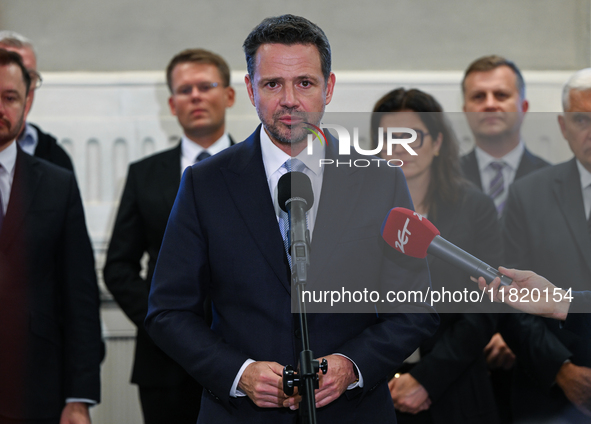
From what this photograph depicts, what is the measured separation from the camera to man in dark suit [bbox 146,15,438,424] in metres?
1.36

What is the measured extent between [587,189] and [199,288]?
112 centimetres

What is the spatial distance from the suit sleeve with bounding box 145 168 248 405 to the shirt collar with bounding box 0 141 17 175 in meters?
0.92

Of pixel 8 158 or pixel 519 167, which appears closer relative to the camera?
pixel 519 167

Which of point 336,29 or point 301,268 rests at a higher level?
point 336,29

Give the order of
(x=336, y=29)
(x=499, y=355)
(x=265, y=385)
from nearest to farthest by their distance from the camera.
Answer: (x=265, y=385) → (x=499, y=355) → (x=336, y=29)

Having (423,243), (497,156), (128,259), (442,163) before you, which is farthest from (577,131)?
(128,259)

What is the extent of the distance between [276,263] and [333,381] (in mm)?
292

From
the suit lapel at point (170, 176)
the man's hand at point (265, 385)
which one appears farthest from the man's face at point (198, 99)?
the man's hand at point (265, 385)

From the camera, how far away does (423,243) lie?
4.39ft

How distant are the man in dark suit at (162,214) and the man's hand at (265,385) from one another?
1132mm

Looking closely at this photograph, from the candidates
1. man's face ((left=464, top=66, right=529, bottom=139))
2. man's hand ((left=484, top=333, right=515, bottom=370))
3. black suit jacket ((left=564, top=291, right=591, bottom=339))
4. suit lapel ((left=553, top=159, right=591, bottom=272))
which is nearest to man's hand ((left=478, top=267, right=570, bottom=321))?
black suit jacket ((left=564, top=291, right=591, bottom=339))

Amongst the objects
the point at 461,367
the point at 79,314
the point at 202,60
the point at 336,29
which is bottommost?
the point at 461,367

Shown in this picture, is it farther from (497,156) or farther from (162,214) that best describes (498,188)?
(162,214)

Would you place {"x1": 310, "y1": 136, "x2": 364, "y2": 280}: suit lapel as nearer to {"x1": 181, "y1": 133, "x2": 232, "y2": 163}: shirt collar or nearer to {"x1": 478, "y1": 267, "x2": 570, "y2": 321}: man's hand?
{"x1": 478, "y1": 267, "x2": 570, "y2": 321}: man's hand
